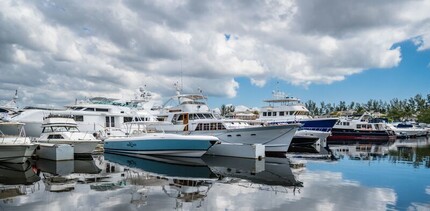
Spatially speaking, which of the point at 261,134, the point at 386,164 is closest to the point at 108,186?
the point at 261,134

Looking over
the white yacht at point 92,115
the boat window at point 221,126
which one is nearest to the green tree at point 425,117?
the white yacht at point 92,115

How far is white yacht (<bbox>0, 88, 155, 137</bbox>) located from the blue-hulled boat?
818 cm

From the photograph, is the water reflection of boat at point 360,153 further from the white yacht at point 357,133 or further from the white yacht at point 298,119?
the white yacht at point 357,133

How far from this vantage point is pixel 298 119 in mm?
43750

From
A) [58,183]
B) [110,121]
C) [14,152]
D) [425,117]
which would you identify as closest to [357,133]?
[110,121]

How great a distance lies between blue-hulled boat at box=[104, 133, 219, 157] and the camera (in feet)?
74.8

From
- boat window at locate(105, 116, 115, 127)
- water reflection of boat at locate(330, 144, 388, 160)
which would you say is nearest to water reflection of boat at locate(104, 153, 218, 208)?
water reflection of boat at locate(330, 144, 388, 160)

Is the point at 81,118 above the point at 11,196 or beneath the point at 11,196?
above

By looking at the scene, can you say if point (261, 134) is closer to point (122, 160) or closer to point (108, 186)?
point (122, 160)

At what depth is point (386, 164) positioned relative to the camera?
2289 cm

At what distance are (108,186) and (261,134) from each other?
15.5m

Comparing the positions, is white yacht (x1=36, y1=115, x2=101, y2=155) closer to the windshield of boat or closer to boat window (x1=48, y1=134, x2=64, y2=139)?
boat window (x1=48, y1=134, x2=64, y2=139)

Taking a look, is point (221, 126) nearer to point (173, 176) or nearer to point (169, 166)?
point (169, 166)

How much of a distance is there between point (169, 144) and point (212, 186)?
9.22 meters
